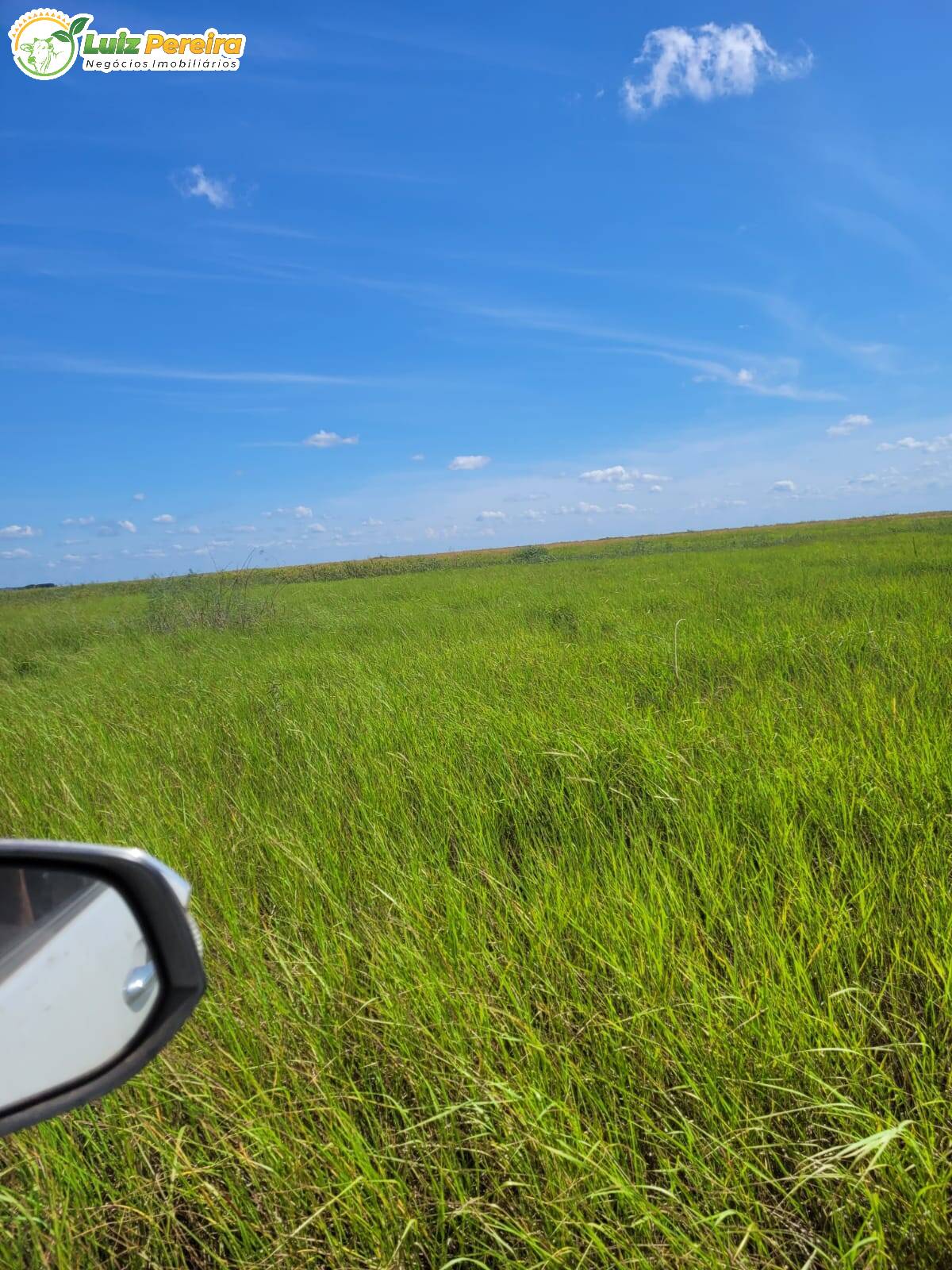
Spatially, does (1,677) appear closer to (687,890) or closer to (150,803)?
(150,803)

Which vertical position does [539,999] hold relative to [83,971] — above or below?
below

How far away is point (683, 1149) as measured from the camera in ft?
3.65

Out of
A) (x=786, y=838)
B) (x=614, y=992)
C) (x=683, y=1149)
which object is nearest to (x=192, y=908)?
(x=614, y=992)

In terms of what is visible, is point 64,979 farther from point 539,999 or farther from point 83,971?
point 539,999

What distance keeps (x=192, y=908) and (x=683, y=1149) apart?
1.61m

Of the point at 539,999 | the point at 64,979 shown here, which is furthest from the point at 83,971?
the point at 539,999

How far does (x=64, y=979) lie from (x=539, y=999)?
45.1 inches

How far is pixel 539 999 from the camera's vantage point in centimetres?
153

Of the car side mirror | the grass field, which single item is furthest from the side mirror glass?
the grass field

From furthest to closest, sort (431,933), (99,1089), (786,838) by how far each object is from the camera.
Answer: (786,838)
(431,933)
(99,1089)

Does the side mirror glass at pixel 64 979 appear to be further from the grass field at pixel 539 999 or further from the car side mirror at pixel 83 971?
the grass field at pixel 539 999

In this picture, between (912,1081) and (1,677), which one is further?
(1,677)

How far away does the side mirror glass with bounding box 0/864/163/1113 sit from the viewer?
0.64 m

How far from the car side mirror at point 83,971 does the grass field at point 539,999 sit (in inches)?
24.8
